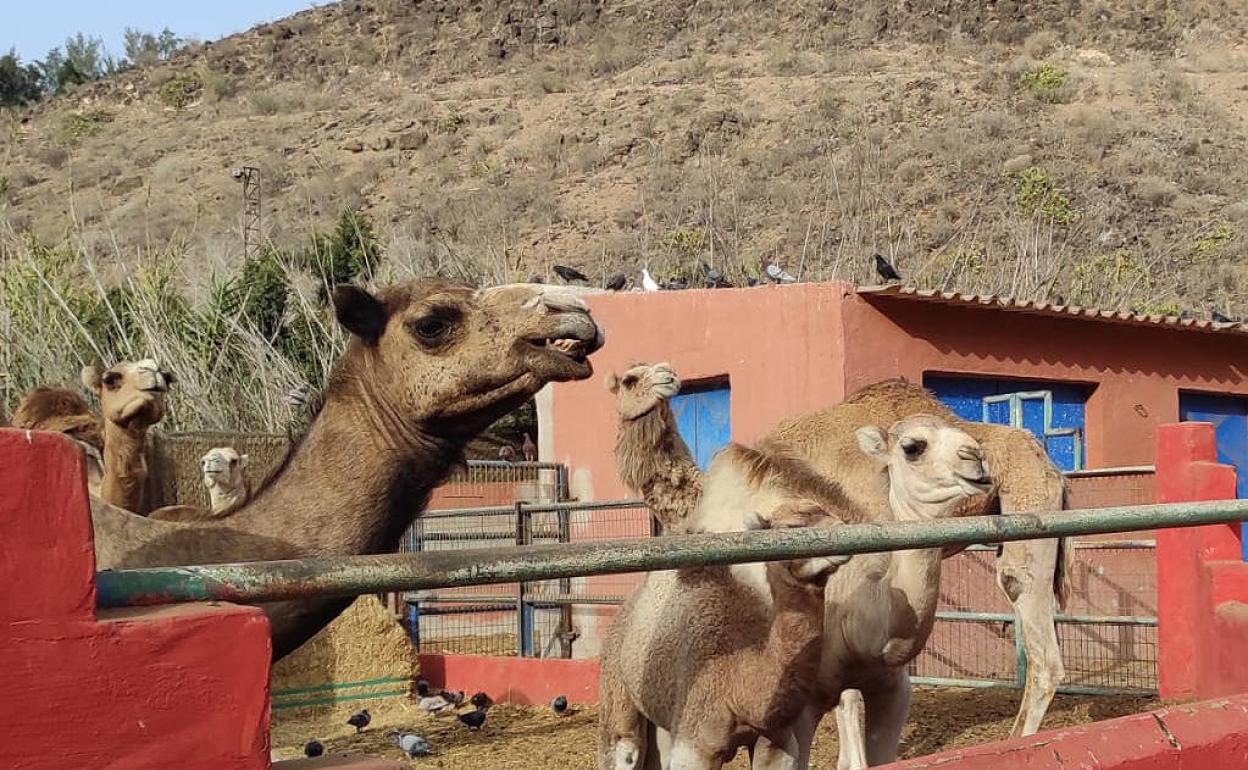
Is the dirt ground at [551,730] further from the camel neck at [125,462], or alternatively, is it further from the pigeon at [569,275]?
the pigeon at [569,275]

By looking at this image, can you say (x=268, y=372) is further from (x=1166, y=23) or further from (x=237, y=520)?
(x=1166, y=23)

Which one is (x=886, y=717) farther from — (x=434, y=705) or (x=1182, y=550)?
(x=434, y=705)

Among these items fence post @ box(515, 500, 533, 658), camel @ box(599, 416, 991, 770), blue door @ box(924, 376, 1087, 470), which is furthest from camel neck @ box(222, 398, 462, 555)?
blue door @ box(924, 376, 1087, 470)

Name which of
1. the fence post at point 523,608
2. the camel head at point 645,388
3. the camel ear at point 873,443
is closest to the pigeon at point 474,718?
the fence post at point 523,608

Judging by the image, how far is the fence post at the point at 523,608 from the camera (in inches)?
515

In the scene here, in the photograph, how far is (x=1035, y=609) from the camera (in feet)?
29.3

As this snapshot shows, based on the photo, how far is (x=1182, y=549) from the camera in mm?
10250

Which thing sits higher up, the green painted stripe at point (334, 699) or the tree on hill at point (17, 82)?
the tree on hill at point (17, 82)

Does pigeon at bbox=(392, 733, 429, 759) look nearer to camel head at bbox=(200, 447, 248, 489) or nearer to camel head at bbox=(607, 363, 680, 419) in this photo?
camel head at bbox=(200, 447, 248, 489)

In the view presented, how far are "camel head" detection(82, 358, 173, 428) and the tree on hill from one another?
5963 cm

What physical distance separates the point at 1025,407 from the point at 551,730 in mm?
5334

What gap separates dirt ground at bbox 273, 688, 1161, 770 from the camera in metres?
9.33

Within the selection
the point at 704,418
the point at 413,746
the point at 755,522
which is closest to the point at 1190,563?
the point at 413,746

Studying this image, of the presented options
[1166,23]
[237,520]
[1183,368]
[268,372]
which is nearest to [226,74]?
[1166,23]
